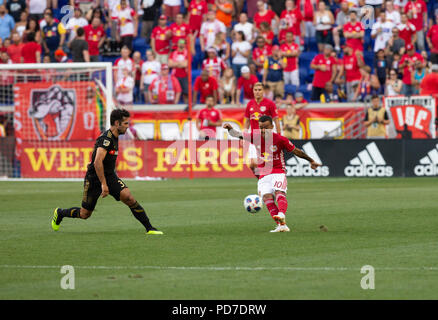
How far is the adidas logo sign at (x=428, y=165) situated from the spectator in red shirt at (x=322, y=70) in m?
4.55

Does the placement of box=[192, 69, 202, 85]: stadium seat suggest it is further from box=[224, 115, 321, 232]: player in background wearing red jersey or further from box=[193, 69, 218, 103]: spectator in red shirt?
box=[224, 115, 321, 232]: player in background wearing red jersey

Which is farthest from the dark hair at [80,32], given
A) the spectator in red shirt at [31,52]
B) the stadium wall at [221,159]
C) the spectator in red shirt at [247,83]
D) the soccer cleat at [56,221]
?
the soccer cleat at [56,221]

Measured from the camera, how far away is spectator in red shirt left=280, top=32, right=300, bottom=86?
29.4 meters

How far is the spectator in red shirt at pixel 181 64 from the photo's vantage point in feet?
99.5

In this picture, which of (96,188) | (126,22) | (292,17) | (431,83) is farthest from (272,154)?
(126,22)

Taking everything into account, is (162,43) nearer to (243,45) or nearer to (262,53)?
(243,45)

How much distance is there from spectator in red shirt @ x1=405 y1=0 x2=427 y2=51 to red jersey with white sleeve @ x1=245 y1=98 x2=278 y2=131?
12.3 metres

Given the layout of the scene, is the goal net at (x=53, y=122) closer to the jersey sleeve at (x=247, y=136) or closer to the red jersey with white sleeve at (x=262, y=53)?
Result: the red jersey with white sleeve at (x=262, y=53)

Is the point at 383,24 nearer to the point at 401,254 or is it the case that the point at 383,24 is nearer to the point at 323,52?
the point at 323,52

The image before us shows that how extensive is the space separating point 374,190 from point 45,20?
16786 millimetres

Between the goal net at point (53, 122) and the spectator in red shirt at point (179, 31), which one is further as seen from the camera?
the spectator in red shirt at point (179, 31)

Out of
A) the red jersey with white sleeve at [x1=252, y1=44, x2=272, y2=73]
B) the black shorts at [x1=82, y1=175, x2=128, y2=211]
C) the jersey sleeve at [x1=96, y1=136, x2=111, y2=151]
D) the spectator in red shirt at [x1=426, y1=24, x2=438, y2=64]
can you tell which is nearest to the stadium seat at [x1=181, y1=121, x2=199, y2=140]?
the red jersey with white sleeve at [x1=252, y1=44, x2=272, y2=73]

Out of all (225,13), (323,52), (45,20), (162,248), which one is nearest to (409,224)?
(162,248)

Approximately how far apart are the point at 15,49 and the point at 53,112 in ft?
14.7
